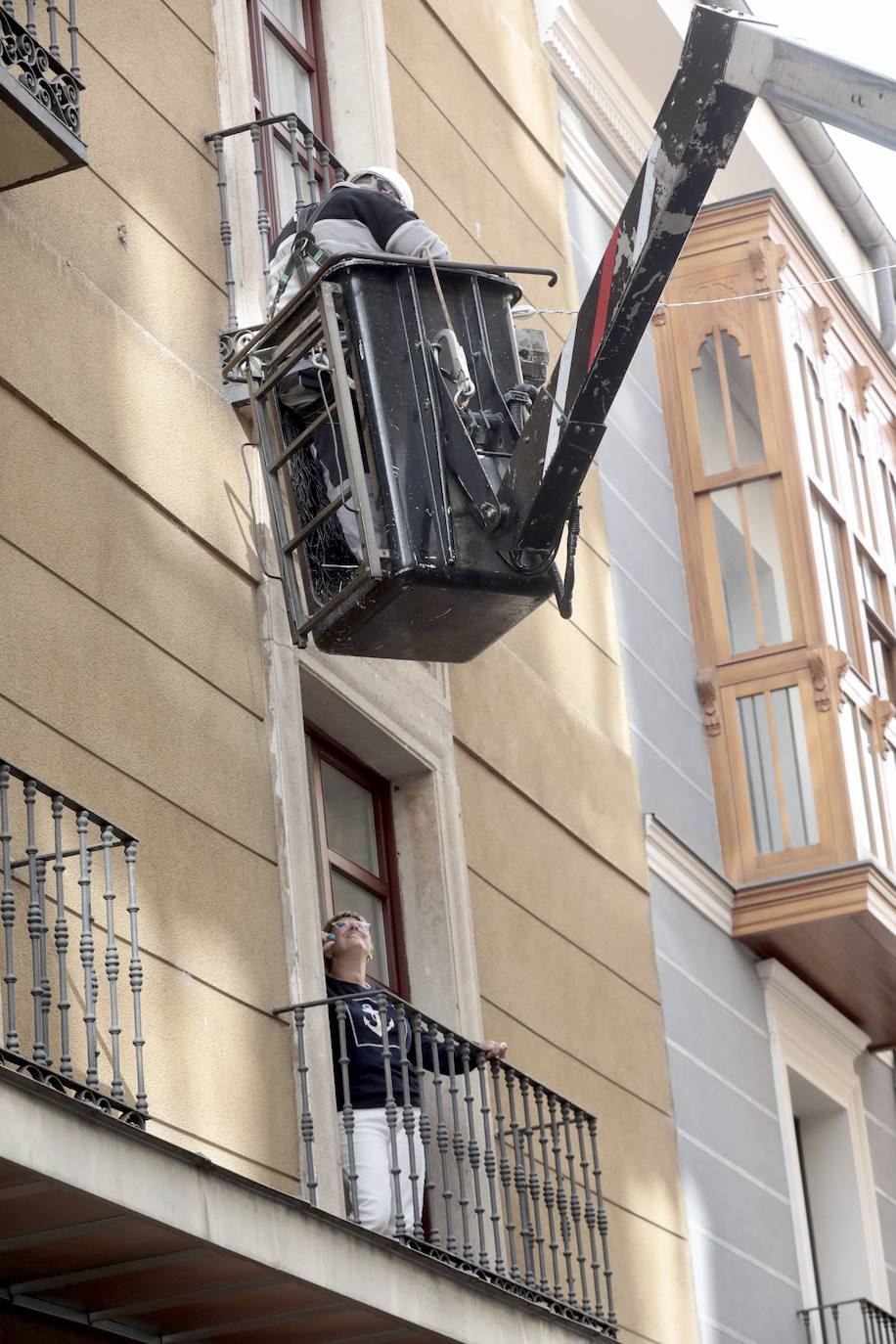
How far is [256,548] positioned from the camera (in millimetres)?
9961

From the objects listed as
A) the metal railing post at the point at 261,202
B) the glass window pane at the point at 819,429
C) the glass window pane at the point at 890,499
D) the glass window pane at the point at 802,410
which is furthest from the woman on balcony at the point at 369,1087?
the glass window pane at the point at 890,499

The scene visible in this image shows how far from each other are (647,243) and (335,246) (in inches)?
69.6

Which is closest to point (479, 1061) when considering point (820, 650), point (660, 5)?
point (820, 650)

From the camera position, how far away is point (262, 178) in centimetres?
1085

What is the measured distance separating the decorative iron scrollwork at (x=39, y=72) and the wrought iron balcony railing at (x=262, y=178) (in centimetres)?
167

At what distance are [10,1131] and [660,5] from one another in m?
10.9

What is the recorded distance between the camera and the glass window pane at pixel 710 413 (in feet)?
52.6

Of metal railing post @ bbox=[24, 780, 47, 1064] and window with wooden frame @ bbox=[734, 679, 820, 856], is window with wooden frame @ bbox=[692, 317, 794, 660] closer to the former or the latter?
window with wooden frame @ bbox=[734, 679, 820, 856]

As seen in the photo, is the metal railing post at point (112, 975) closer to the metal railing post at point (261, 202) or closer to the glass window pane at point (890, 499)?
the metal railing post at point (261, 202)

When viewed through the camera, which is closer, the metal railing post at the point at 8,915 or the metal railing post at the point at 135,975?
the metal railing post at the point at 8,915

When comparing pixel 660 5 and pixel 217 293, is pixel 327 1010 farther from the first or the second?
pixel 660 5

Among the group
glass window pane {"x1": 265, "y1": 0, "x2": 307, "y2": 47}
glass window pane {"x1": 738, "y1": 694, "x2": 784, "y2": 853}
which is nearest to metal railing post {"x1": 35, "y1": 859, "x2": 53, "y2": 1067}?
glass window pane {"x1": 265, "y1": 0, "x2": 307, "y2": 47}

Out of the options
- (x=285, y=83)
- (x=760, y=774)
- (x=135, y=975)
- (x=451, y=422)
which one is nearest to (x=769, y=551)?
(x=760, y=774)

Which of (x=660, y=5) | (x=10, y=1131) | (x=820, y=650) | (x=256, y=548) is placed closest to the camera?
(x=10, y=1131)
